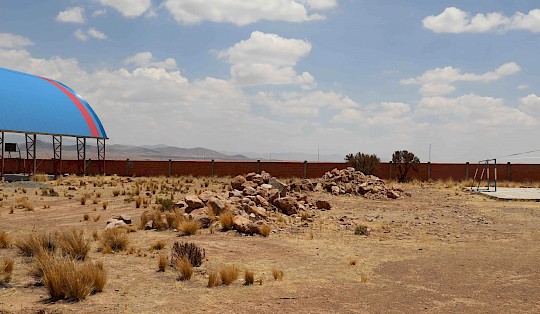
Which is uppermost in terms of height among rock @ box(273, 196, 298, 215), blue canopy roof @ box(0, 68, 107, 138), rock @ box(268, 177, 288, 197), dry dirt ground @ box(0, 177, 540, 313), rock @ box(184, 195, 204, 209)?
blue canopy roof @ box(0, 68, 107, 138)

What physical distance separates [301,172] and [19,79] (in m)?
27.8

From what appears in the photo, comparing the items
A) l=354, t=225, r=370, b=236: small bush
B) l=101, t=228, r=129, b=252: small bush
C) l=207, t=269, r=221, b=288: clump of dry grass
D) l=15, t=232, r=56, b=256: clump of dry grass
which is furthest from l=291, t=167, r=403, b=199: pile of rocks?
l=207, t=269, r=221, b=288: clump of dry grass

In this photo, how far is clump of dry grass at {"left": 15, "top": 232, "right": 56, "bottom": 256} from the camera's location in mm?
11000

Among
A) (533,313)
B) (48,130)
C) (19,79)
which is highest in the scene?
(19,79)

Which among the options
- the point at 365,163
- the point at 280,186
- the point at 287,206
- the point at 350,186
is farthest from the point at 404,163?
the point at 287,206

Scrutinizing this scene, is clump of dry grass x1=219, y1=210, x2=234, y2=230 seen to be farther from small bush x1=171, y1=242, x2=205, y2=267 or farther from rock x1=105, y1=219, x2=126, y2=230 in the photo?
small bush x1=171, y1=242, x2=205, y2=267

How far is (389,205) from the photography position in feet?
79.8

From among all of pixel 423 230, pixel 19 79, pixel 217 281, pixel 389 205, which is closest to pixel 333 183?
pixel 389 205

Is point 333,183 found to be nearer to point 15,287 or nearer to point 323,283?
point 323,283

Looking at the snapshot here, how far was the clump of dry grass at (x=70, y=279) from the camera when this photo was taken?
25.6 ft

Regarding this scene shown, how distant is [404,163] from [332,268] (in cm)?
3561

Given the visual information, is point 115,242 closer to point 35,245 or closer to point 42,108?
point 35,245

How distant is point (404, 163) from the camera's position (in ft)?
146

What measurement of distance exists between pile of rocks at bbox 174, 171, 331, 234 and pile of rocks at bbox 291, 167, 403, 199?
20.0 ft
